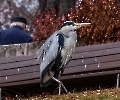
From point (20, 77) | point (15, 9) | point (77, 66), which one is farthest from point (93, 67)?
point (15, 9)

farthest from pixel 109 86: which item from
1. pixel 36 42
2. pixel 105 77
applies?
pixel 36 42

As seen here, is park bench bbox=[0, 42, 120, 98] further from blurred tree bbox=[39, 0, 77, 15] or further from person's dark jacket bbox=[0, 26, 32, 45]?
blurred tree bbox=[39, 0, 77, 15]

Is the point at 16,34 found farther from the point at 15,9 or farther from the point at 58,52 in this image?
the point at 15,9

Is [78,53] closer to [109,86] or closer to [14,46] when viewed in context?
[109,86]

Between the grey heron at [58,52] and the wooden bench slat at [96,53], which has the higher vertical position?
the grey heron at [58,52]

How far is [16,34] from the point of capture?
12.8m

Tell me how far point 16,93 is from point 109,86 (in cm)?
191

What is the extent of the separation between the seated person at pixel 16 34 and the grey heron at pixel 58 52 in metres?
3.14

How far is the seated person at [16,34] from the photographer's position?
42.2 feet

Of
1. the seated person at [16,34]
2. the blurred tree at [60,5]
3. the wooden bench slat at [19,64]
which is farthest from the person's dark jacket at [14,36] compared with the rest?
the blurred tree at [60,5]

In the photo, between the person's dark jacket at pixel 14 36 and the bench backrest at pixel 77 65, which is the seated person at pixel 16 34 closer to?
the person's dark jacket at pixel 14 36

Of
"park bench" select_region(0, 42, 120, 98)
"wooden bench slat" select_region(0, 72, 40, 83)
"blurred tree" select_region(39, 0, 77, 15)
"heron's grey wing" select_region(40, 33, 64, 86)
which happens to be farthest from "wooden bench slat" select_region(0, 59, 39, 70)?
"blurred tree" select_region(39, 0, 77, 15)

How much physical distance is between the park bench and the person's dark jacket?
1.36 m

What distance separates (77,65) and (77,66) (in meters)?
0.03
